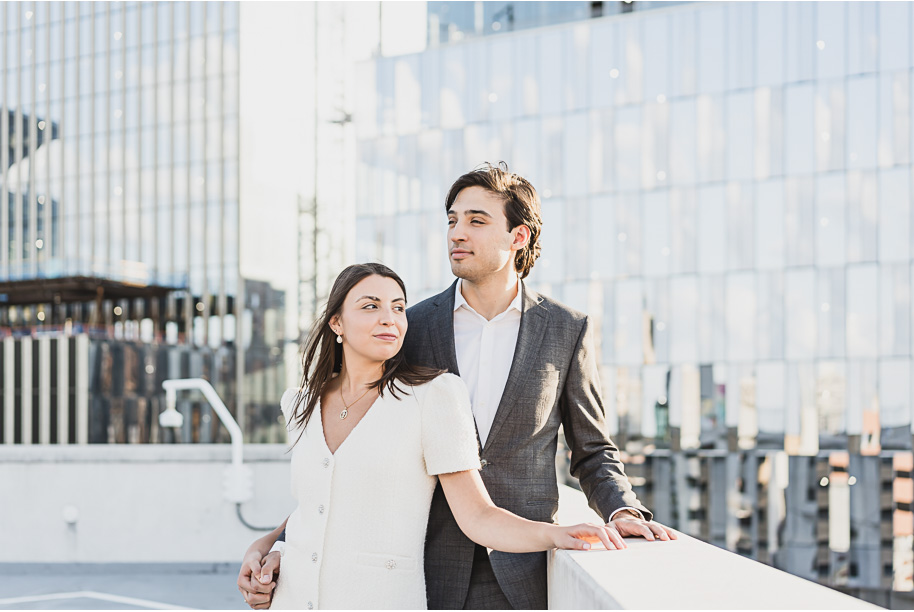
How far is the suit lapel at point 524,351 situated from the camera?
2967 mm

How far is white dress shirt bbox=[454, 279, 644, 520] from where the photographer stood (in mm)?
3059

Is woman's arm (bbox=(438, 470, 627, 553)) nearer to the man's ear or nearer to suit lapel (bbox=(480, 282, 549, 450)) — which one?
suit lapel (bbox=(480, 282, 549, 450))

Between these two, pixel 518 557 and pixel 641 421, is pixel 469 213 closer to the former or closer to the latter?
pixel 518 557

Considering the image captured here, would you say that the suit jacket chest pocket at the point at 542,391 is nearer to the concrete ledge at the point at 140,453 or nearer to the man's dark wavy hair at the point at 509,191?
the man's dark wavy hair at the point at 509,191

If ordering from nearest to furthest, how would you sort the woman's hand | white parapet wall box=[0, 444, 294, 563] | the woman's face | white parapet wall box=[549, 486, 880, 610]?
white parapet wall box=[549, 486, 880, 610]
the woman's hand
the woman's face
white parapet wall box=[0, 444, 294, 563]

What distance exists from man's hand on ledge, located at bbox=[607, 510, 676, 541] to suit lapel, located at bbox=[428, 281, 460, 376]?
2.42 ft

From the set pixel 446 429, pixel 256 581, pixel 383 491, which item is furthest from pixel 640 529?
pixel 256 581

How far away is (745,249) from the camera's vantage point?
83.9ft

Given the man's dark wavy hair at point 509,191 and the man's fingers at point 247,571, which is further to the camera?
the man's dark wavy hair at point 509,191

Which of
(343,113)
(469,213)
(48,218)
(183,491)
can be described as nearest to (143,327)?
(48,218)

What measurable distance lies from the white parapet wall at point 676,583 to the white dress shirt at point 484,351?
595 millimetres

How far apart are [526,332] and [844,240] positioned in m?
23.9

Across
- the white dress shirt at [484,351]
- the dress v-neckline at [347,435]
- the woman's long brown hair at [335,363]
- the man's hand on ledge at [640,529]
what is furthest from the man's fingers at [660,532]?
the dress v-neckline at [347,435]

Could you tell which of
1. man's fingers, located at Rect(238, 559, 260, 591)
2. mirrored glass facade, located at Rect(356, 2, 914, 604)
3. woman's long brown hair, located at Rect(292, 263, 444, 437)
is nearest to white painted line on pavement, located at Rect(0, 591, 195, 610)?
man's fingers, located at Rect(238, 559, 260, 591)
